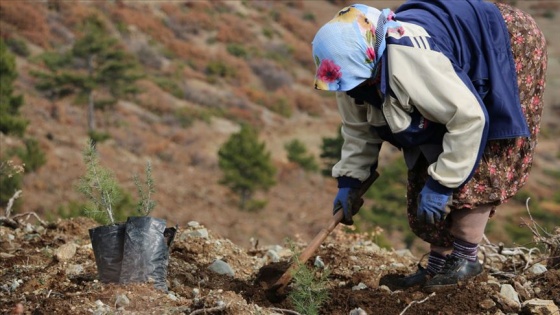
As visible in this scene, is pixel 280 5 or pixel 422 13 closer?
pixel 422 13

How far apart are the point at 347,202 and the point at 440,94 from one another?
2.97 feet

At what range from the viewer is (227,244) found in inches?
182

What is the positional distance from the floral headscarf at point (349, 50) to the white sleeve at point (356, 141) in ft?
1.65

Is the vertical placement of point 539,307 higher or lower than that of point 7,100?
higher

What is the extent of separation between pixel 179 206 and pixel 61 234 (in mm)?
15706

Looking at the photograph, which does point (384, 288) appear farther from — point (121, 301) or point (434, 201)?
point (121, 301)

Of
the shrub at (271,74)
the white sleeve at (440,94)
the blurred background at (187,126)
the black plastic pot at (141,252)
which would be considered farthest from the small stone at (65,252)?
the shrub at (271,74)

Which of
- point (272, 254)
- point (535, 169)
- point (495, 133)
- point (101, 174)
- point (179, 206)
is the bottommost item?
point (535, 169)

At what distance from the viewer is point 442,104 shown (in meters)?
3.14

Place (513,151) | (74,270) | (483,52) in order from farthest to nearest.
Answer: (74,270), (513,151), (483,52)

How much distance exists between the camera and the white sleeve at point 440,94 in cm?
312

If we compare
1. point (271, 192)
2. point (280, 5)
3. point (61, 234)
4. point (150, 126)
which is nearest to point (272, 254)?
point (61, 234)

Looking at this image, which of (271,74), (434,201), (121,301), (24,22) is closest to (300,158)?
(24,22)

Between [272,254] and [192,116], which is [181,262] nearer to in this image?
[272,254]
